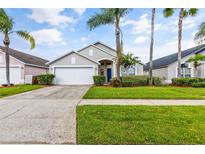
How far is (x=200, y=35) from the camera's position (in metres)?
19.8

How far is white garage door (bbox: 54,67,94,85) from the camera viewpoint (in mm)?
19641

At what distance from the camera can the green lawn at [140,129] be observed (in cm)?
346

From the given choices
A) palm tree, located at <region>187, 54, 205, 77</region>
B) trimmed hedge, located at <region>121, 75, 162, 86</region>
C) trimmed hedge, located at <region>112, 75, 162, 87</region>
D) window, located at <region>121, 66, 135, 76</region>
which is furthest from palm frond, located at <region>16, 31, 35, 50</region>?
palm tree, located at <region>187, 54, 205, 77</region>

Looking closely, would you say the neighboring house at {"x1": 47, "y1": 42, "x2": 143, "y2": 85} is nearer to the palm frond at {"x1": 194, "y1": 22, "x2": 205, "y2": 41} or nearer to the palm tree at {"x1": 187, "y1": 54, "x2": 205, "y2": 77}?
the palm tree at {"x1": 187, "y1": 54, "x2": 205, "y2": 77}

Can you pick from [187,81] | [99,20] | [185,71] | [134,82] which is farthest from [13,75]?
[185,71]

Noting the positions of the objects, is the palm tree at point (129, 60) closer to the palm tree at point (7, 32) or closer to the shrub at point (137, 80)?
the shrub at point (137, 80)

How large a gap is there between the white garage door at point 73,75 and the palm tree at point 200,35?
1287 cm

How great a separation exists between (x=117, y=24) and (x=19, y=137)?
1562cm

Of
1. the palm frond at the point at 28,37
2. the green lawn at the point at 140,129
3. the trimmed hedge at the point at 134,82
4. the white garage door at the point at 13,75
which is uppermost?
the palm frond at the point at 28,37

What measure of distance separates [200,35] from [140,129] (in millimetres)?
19876

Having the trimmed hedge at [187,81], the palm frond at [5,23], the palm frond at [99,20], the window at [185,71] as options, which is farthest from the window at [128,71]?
the palm frond at [5,23]

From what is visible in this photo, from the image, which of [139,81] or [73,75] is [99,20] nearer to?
[73,75]
